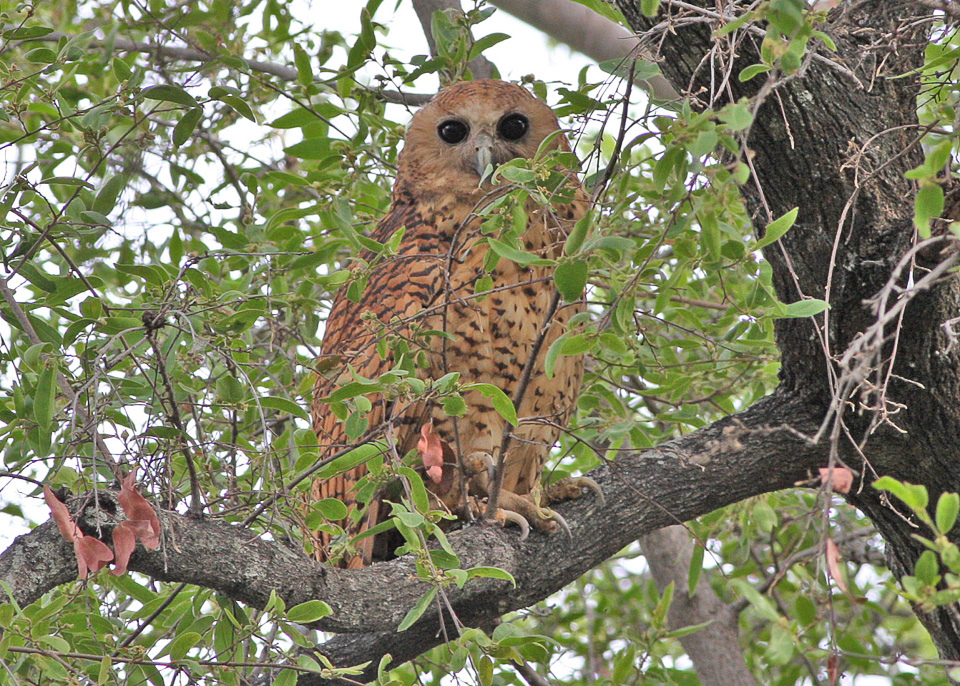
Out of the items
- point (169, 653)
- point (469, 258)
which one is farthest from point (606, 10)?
point (169, 653)

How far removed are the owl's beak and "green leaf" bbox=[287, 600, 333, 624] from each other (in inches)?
73.6

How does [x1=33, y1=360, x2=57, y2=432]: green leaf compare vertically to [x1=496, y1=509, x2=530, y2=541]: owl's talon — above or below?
above

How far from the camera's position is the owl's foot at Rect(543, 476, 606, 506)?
9.45 feet

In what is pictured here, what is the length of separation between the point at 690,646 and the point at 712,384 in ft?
4.05

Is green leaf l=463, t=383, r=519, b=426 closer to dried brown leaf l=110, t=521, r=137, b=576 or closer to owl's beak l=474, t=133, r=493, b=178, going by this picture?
dried brown leaf l=110, t=521, r=137, b=576

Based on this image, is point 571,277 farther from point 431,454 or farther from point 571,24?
point 571,24

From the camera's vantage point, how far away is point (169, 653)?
2.17 m

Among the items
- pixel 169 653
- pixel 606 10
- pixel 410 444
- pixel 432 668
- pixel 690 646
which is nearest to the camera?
pixel 169 653

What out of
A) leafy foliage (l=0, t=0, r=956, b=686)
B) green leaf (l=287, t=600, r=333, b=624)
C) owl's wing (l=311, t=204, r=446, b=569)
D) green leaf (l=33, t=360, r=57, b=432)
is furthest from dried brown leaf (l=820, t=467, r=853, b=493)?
owl's wing (l=311, t=204, r=446, b=569)

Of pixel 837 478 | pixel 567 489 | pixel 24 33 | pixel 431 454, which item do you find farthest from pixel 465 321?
pixel 837 478

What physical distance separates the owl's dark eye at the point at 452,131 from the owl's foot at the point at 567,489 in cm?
146

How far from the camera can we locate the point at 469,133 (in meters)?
3.75

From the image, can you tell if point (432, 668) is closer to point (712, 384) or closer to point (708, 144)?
point (712, 384)

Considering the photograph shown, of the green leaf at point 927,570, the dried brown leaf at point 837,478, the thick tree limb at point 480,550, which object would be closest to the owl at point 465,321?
the thick tree limb at point 480,550
